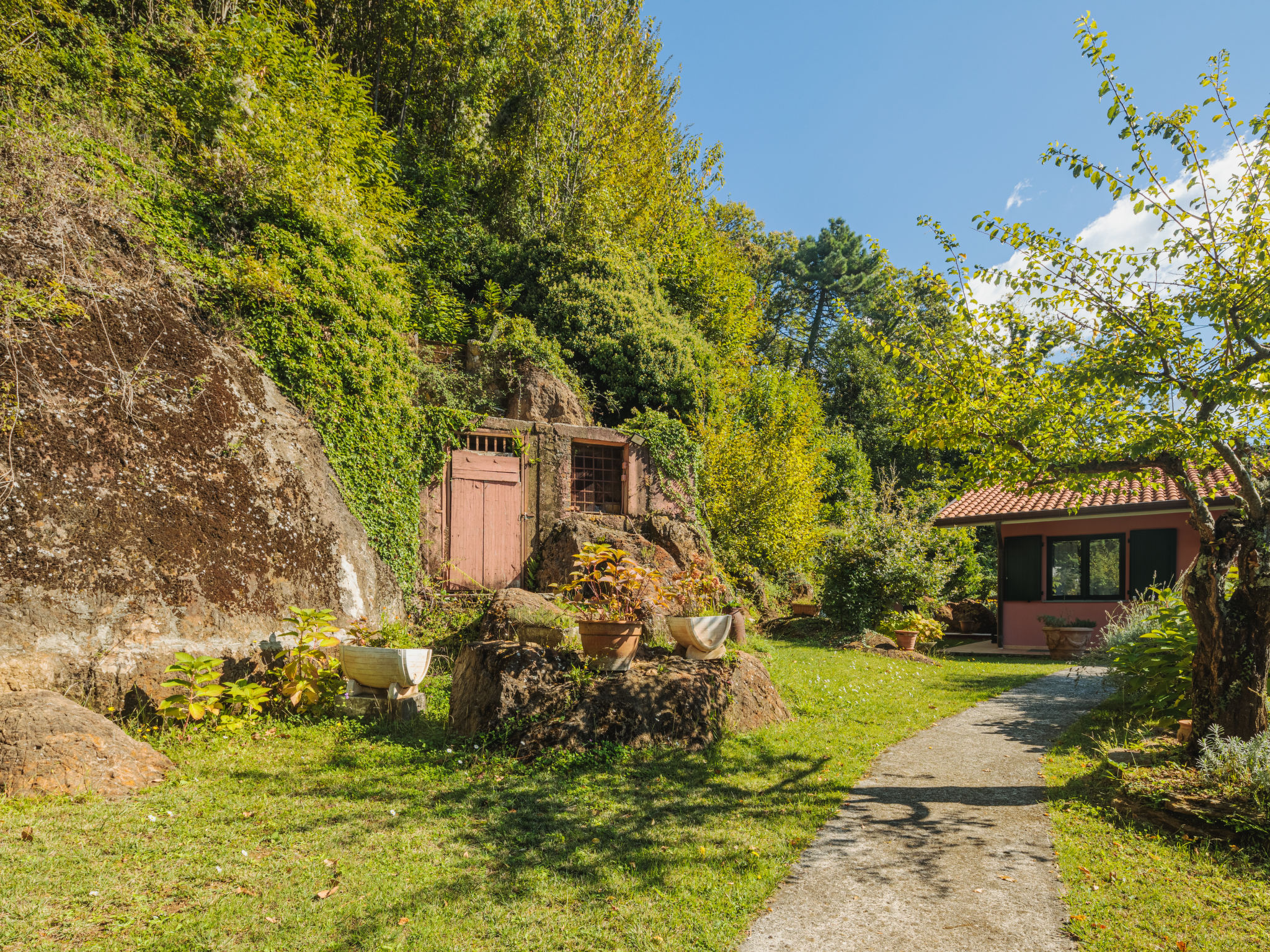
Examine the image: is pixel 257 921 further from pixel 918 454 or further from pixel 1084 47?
pixel 918 454

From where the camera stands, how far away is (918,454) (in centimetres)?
2819

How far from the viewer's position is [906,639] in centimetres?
1295

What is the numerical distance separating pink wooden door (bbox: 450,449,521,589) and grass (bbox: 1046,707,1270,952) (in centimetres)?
775

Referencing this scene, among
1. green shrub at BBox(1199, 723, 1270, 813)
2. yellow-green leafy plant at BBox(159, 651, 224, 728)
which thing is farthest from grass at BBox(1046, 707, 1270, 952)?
Result: yellow-green leafy plant at BBox(159, 651, 224, 728)

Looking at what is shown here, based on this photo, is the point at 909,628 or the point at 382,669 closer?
the point at 382,669

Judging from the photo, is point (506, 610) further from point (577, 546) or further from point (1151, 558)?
point (1151, 558)

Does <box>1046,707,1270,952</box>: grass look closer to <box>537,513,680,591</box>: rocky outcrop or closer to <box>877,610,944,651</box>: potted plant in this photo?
<box>537,513,680,591</box>: rocky outcrop

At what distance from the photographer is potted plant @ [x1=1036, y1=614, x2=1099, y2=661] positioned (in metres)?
12.9

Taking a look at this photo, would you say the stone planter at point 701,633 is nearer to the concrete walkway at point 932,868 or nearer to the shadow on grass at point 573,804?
the shadow on grass at point 573,804

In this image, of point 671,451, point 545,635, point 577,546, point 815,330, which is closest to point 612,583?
point 545,635

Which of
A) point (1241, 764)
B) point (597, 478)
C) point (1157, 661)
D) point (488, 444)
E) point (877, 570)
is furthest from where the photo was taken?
point (877, 570)

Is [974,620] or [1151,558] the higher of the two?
[1151,558]

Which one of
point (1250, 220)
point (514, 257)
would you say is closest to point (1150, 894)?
point (1250, 220)

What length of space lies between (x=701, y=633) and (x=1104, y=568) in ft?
38.8
